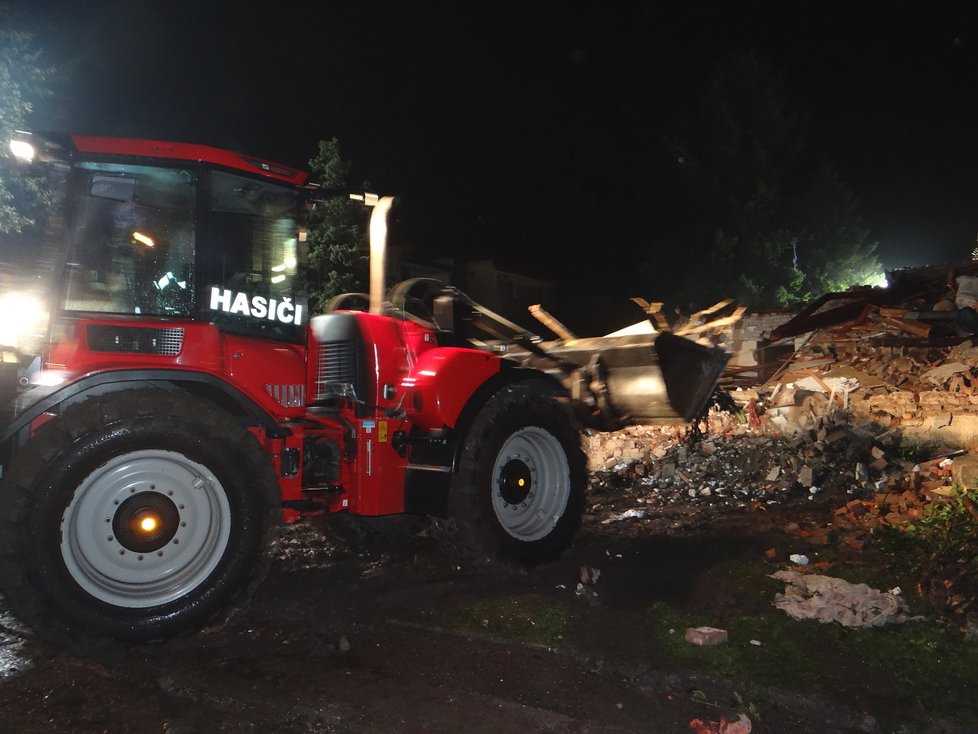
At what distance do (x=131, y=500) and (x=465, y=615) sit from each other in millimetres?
2079

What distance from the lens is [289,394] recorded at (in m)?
4.70

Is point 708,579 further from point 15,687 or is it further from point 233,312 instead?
point 15,687

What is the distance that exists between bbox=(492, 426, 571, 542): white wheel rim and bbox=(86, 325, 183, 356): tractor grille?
2.38 m

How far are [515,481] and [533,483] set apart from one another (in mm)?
258

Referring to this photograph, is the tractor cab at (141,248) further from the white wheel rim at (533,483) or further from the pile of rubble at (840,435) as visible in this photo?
the pile of rubble at (840,435)

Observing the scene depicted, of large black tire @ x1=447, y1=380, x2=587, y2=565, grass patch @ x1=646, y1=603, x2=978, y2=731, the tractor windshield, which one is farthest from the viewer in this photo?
large black tire @ x1=447, y1=380, x2=587, y2=565

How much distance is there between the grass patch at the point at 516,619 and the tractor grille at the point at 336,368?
5.51ft

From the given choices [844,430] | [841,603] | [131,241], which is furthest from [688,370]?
[131,241]

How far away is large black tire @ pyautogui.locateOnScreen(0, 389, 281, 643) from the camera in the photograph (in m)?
3.56

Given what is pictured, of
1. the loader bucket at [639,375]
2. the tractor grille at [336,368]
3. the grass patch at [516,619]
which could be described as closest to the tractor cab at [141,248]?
the tractor grille at [336,368]

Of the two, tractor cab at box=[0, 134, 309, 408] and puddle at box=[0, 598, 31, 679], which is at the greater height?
tractor cab at box=[0, 134, 309, 408]

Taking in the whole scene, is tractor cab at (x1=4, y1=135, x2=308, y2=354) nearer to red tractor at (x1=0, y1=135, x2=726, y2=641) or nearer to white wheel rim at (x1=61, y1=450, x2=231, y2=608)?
red tractor at (x1=0, y1=135, x2=726, y2=641)

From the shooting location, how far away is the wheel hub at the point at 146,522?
12.7 ft

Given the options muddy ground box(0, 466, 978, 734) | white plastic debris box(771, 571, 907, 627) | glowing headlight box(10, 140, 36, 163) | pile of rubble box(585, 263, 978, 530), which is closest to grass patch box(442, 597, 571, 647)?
muddy ground box(0, 466, 978, 734)
